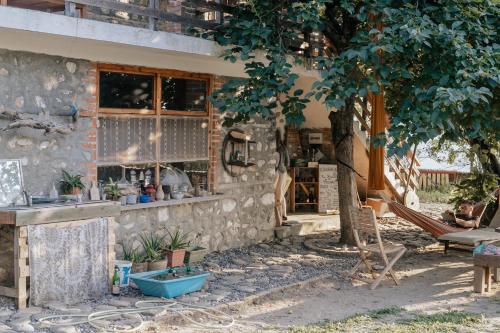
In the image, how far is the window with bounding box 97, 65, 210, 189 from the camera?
8.23 metres

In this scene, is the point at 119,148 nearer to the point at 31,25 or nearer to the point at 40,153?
the point at 40,153

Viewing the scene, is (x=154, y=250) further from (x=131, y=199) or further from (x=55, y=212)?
(x=55, y=212)

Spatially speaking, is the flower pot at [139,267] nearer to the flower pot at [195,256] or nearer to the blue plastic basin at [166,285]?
the flower pot at [195,256]

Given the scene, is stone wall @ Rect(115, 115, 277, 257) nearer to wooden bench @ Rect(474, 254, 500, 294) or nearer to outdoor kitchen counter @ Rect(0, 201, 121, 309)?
outdoor kitchen counter @ Rect(0, 201, 121, 309)

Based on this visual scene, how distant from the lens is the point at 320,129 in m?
14.2

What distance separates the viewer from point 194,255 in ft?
28.4

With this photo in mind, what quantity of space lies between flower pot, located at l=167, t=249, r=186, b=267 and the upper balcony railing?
2.73 meters

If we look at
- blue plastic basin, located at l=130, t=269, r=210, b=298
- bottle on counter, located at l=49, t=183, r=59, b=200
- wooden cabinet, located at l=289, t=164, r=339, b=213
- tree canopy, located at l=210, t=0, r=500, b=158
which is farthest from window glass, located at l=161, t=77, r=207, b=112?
wooden cabinet, located at l=289, t=164, r=339, b=213

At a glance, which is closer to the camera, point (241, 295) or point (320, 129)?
point (241, 295)

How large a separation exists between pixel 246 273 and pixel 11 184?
3.17m

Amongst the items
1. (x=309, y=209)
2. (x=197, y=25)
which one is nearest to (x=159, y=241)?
(x=197, y=25)

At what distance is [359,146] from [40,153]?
7.65 metres

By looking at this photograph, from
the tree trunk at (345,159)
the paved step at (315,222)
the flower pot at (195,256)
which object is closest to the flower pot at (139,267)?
the flower pot at (195,256)

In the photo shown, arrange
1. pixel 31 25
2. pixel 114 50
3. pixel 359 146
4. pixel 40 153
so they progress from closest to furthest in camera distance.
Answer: pixel 31 25, pixel 40 153, pixel 114 50, pixel 359 146
